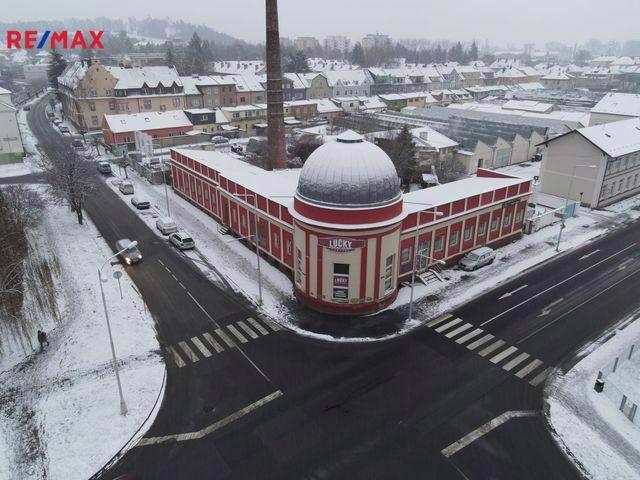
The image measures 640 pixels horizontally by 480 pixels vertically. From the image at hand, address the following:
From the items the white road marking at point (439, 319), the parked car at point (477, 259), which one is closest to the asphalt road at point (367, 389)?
the white road marking at point (439, 319)

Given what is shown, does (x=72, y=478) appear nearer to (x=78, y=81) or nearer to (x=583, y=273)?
(x=583, y=273)

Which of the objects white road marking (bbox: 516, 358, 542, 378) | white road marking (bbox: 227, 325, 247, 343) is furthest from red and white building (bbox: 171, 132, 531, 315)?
white road marking (bbox: 516, 358, 542, 378)

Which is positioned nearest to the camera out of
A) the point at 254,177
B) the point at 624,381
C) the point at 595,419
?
the point at 595,419

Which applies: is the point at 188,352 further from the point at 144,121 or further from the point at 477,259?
the point at 144,121

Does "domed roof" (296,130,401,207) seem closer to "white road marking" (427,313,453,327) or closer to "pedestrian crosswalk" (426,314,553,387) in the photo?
"white road marking" (427,313,453,327)

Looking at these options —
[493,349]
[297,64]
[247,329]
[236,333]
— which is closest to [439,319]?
[493,349]

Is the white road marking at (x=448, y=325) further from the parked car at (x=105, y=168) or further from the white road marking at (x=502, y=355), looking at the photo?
the parked car at (x=105, y=168)
